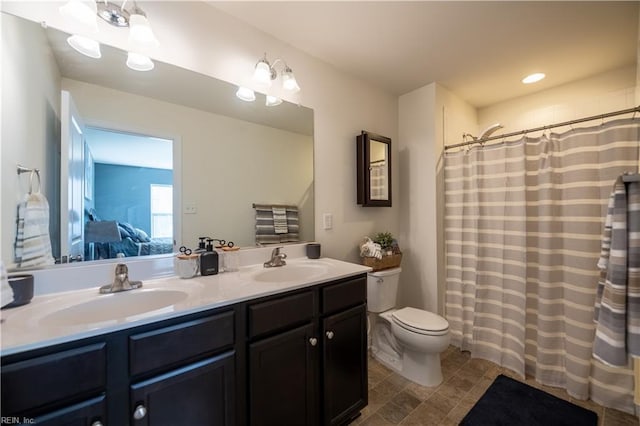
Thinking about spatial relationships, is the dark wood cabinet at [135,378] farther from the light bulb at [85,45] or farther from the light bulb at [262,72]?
the light bulb at [262,72]

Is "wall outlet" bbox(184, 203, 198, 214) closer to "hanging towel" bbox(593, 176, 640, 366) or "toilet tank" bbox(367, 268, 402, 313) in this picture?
"toilet tank" bbox(367, 268, 402, 313)

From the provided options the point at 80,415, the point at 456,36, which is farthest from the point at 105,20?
the point at 456,36

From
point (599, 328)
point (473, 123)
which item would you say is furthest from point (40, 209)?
point (473, 123)

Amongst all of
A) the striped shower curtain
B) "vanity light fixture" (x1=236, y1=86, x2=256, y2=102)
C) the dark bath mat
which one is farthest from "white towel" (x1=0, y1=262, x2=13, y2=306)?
the striped shower curtain

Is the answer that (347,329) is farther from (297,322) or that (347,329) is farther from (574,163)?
(574,163)

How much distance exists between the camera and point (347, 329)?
4.63ft

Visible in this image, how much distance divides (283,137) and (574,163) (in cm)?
198

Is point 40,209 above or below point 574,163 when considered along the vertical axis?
below

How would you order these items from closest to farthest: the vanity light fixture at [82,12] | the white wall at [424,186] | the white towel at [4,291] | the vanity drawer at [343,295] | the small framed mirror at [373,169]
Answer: the white towel at [4,291] → the vanity light fixture at [82,12] → the vanity drawer at [343,295] → the small framed mirror at [373,169] → the white wall at [424,186]

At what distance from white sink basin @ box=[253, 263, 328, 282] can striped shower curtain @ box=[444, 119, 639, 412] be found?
139 cm

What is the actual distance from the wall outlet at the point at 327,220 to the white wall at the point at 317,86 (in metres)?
0.03

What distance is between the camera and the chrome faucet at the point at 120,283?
3.56 ft

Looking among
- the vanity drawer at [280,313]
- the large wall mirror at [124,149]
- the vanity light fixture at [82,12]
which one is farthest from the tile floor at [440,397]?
the vanity light fixture at [82,12]

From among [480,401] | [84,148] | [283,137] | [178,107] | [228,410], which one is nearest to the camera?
[228,410]
